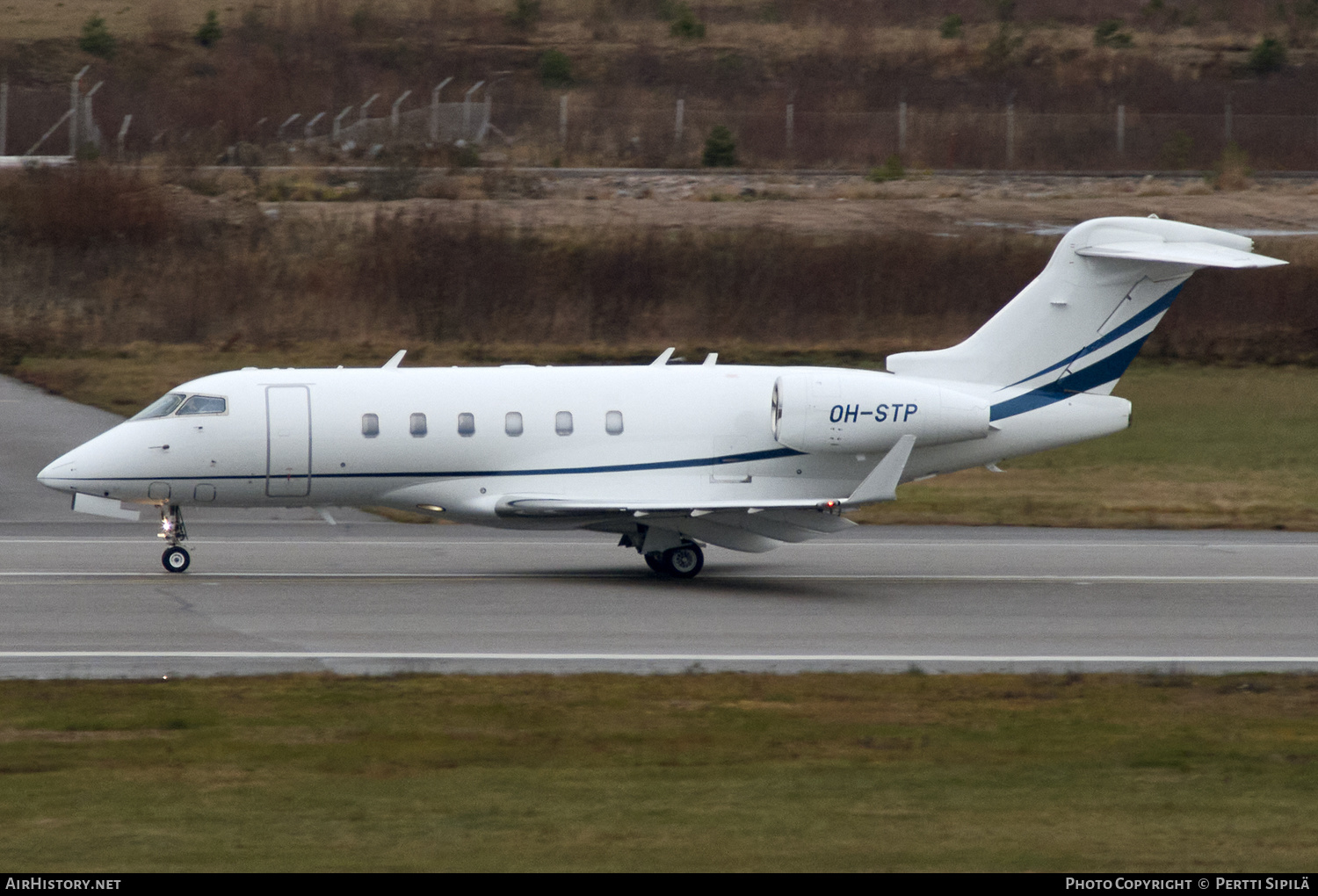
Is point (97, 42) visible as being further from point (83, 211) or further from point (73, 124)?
point (83, 211)

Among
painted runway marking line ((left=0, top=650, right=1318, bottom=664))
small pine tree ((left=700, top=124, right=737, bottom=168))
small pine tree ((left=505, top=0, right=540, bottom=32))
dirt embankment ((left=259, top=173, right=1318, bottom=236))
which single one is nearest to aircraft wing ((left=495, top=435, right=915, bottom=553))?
painted runway marking line ((left=0, top=650, right=1318, bottom=664))

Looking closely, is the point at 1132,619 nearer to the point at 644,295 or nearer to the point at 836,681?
the point at 836,681

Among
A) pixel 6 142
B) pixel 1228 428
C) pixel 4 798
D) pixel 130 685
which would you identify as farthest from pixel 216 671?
pixel 6 142

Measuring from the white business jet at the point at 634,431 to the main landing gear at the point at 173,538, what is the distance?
3 cm

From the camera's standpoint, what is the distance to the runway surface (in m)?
16.2

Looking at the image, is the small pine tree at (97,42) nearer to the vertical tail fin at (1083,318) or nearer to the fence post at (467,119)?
the fence post at (467,119)

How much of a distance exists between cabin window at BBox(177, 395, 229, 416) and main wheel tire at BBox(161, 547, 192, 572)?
184 cm

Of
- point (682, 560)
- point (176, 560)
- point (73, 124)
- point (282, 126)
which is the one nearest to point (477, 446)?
point (682, 560)

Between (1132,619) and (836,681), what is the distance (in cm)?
519

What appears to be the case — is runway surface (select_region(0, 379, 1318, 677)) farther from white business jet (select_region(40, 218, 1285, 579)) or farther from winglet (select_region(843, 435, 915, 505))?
winglet (select_region(843, 435, 915, 505))

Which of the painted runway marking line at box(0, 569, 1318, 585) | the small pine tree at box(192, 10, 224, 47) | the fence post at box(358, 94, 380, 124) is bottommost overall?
the painted runway marking line at box(0, 569, 1318, 585)

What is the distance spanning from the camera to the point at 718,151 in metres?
53.9

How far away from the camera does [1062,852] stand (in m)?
9.58

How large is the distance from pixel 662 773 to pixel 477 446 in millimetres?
9427
